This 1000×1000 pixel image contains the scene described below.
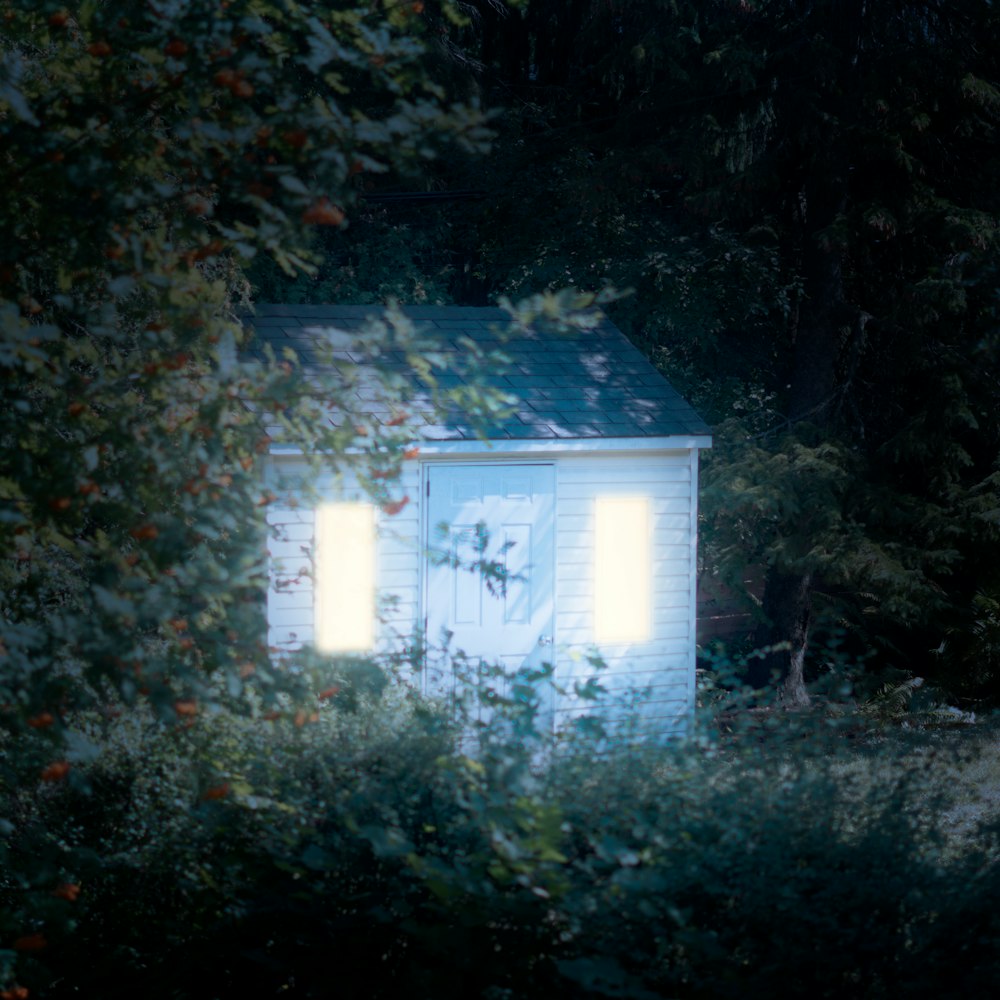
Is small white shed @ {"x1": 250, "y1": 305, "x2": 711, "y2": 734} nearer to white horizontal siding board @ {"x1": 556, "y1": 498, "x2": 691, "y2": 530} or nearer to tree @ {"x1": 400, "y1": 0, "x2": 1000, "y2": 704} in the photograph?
white horizontal siding board @ {"x1": 556, "y1": 498, "x2": 691, "y2": 530}

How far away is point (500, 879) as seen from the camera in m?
3.81

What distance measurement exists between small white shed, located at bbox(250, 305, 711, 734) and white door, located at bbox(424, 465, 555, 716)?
0.4 inches

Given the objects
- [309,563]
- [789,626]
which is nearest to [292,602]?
[309,563]

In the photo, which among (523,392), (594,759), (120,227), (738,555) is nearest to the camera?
(120,227)

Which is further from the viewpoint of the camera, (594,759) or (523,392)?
(523,392)

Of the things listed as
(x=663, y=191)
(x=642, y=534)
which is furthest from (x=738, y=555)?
(x=663, y=191)

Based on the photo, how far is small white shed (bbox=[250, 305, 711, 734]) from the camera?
9.41 meters

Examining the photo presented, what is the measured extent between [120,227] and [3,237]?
477mm

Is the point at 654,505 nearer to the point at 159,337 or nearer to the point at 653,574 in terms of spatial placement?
the point at 653,574

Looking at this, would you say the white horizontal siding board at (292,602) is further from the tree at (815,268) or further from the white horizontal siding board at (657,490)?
the tree at (815,268)

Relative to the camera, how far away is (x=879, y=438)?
13062mm

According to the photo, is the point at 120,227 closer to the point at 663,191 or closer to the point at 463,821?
the point at 463,821

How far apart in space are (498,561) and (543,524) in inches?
24.7

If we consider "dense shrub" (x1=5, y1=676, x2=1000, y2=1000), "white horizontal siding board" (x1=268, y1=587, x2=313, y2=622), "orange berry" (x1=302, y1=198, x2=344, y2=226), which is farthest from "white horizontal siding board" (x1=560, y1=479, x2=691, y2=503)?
"orange berry" (x1=302, y1=198, x2=344, y2=226)
